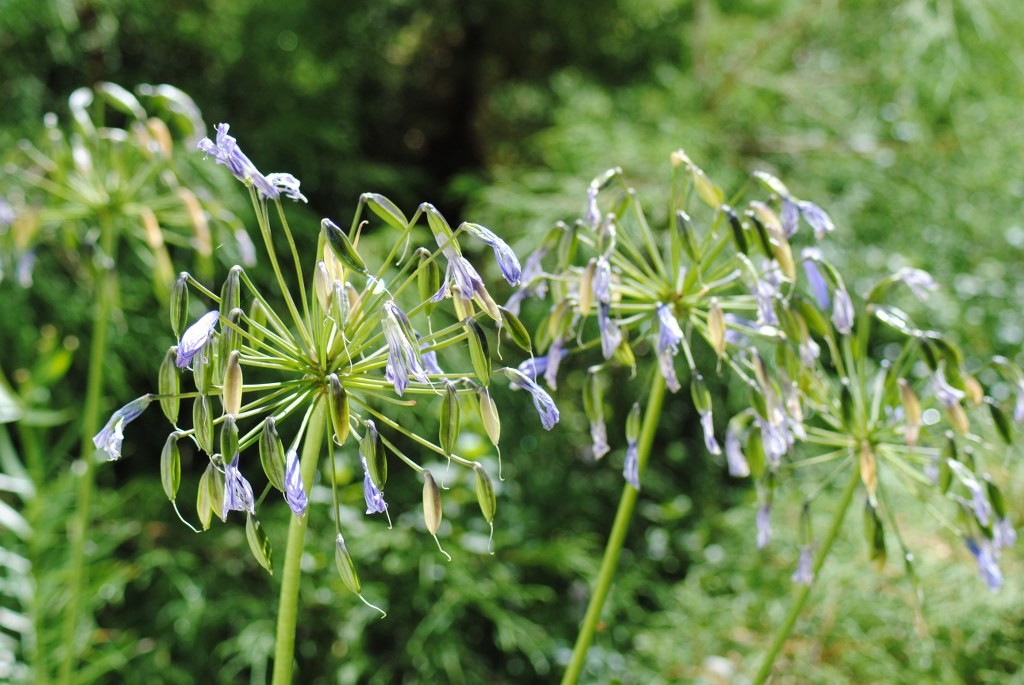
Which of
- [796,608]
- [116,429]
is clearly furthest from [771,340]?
[116,429]

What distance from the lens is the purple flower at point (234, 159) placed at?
647mm

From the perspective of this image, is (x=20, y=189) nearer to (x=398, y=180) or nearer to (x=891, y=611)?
(x=398, y=180)

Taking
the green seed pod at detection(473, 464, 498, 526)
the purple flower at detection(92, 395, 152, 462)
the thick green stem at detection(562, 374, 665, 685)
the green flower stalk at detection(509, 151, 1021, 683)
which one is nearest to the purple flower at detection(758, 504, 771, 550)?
the green flower stalk at detection(509, 151, 1021, 683)

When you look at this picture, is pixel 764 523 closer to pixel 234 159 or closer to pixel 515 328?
pixel 515 328

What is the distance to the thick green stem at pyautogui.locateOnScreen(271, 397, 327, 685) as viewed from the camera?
67 cm

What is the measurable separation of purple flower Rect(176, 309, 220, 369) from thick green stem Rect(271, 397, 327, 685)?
0.10 m

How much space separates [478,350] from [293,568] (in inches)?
7.8

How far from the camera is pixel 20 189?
1.83m

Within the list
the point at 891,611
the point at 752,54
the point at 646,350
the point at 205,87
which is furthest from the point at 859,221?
the point at 205,87

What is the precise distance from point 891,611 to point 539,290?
1.34 meters

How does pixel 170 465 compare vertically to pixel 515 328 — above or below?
below

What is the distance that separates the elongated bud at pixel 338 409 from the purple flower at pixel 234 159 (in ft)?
0.48

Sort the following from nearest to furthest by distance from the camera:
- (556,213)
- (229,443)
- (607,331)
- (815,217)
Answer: (229,443) < (607,331) < (815,217) < (556,213)

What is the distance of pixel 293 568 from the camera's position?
26.4 inches
